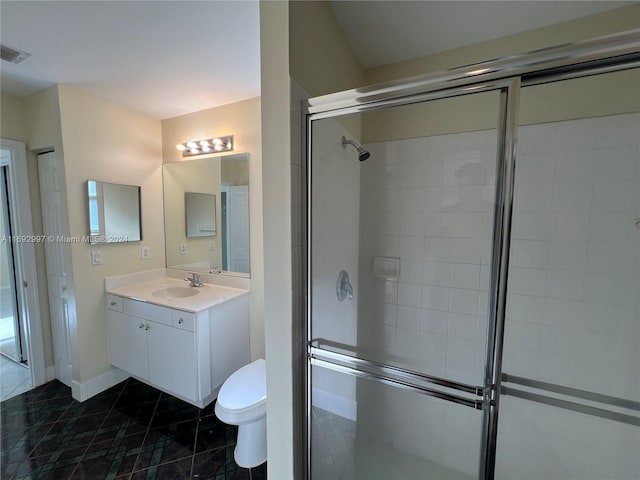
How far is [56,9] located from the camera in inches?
49.1

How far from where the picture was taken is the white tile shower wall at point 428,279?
58.2 inches

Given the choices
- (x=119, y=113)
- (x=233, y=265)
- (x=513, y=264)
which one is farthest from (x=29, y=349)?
(x=513, y=264)

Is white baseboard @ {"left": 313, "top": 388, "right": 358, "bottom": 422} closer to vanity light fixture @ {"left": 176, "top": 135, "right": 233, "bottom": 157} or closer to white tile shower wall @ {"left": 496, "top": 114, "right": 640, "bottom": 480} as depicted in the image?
white tile shower wall @ {"left": 496, "top": 114, "right": 640, "bottom": 480}

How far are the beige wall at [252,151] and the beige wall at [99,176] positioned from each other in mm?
617

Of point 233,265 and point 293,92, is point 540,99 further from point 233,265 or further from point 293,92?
point 233,265

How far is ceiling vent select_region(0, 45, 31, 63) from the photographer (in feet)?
4.96

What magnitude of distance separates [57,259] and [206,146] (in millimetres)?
1558

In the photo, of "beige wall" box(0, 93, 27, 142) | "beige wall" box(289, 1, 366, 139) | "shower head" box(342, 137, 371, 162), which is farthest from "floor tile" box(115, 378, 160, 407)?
"beige wall" box(289, 1, 366, 139)

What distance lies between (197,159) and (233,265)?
104 cm

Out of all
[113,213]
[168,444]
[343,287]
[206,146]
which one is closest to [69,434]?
[168,444]

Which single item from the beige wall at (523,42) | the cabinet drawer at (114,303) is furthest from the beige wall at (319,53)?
the cabinet drawer at (114,303)

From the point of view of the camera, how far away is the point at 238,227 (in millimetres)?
2223

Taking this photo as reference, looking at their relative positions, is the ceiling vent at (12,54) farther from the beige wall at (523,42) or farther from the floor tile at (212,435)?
the floor tile at (212,435)

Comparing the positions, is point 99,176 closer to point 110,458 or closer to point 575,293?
point 110,458
